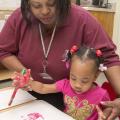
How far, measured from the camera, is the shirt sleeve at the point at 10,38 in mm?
1607

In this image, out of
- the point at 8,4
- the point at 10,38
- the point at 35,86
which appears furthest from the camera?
the point at 8,4

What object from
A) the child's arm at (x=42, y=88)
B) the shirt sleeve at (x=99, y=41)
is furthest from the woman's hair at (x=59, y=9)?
the child's arm at (x=42, y=88)

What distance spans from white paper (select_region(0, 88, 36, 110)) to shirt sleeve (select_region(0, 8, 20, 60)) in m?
0.29

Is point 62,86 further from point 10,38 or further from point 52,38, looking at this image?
point 10,38

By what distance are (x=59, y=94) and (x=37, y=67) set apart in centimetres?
19

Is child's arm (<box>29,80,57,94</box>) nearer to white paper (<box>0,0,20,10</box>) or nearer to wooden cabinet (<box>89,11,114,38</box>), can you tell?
white paper (<box>0,0,20,10</box>)

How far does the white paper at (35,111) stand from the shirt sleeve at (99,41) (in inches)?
15.6

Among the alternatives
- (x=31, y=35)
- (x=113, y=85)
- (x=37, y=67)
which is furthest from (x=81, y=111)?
(x=31, y=35)

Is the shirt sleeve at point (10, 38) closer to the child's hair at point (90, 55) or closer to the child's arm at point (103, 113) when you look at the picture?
the child's hair at point (90, 55)

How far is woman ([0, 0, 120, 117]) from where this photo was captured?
4.83 feet

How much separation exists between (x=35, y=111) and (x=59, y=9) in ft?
1.72

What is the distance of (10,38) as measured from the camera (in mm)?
1647

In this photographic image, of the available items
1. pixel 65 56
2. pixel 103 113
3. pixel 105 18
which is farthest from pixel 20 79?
pixel 105 18

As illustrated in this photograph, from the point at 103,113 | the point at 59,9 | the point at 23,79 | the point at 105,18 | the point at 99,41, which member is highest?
the point at 59,9
